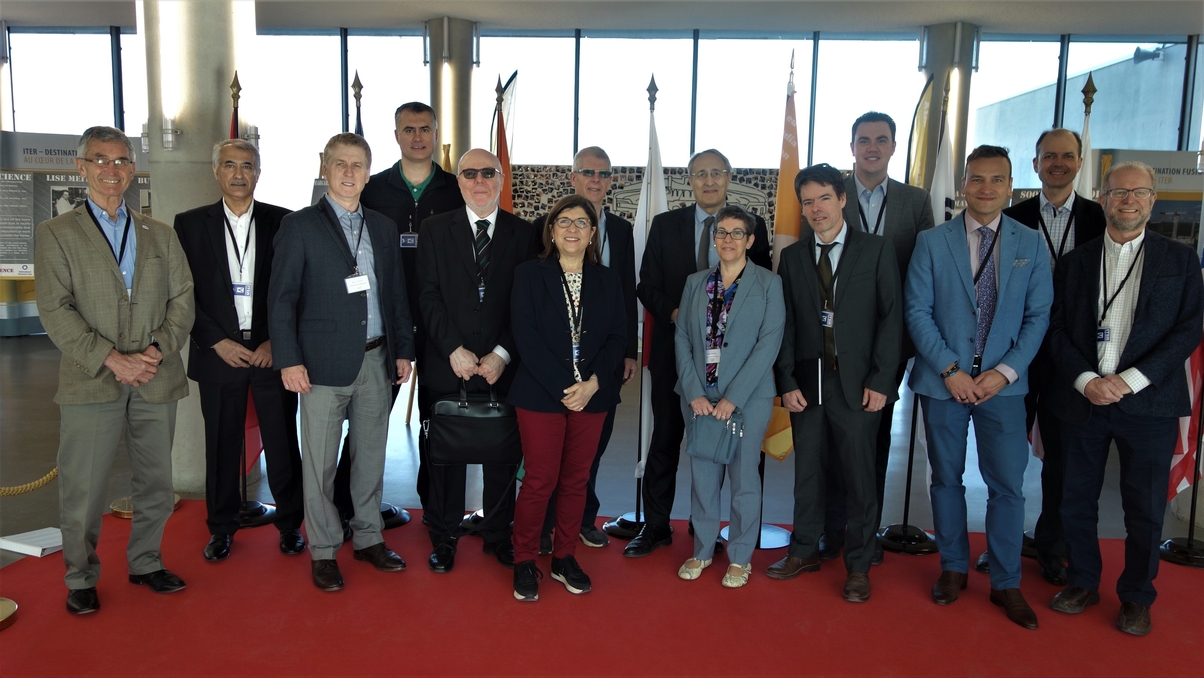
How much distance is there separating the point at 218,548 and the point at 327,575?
0.70 meters

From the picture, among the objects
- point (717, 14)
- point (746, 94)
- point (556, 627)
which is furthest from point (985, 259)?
point (746, 94)

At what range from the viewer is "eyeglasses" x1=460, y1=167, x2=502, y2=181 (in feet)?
10.7

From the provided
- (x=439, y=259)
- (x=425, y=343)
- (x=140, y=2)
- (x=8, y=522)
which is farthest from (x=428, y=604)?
(x=140, y=2)

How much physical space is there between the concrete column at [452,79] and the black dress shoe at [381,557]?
8781 mm

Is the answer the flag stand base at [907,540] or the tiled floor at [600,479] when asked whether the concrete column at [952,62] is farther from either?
the flag stand base at [907,540]

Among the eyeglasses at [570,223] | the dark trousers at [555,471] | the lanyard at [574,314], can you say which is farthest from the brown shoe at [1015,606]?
the eyeglasses at [570,223]

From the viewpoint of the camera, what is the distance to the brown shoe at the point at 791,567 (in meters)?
3.38

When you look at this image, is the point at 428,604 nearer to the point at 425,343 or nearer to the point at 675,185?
the point at 425,343

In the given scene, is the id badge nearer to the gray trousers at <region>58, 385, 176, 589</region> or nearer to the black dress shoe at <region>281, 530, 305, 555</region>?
the gray trousers at <region>58, 385, 176, 589</region>

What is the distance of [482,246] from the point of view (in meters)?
3.34

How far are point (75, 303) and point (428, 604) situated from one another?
72.3 inches

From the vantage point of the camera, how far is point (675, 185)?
34.3 feet

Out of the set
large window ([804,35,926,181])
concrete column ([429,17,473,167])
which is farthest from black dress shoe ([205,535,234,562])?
large window ([804,35,926,181])

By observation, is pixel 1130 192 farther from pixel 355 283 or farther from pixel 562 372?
pixel 355 283
